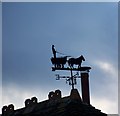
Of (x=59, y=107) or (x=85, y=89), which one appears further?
(x=85, y=89)

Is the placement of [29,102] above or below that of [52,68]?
below

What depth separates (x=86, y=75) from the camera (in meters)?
15.0

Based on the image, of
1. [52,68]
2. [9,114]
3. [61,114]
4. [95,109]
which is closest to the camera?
[61,114]

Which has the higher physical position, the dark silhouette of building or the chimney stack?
the chimney stack

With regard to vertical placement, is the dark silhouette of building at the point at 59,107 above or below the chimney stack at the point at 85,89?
below

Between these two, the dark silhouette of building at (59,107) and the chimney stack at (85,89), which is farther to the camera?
the chimney stack at (85,89)

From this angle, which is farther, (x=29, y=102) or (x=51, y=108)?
(x=29, y=102)

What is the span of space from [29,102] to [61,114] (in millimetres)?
2900

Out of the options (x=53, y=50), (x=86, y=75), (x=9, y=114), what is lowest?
(x=9, y=114)

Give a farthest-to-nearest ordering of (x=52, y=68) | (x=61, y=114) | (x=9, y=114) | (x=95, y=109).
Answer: (x=9, y=114) < (x=52, y=68) < (x=95, y=109) < (x=61, y=114)

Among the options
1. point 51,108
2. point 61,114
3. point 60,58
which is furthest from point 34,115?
point 60,58

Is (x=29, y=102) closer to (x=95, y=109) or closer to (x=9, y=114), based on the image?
(x=9, y=114)

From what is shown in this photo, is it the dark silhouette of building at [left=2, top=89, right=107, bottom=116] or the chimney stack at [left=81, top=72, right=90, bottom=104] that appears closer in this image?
the dark silhouette of building at [left=2, top=89, right=107, bottom=116]

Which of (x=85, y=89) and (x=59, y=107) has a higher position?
(x=85, y=89)
